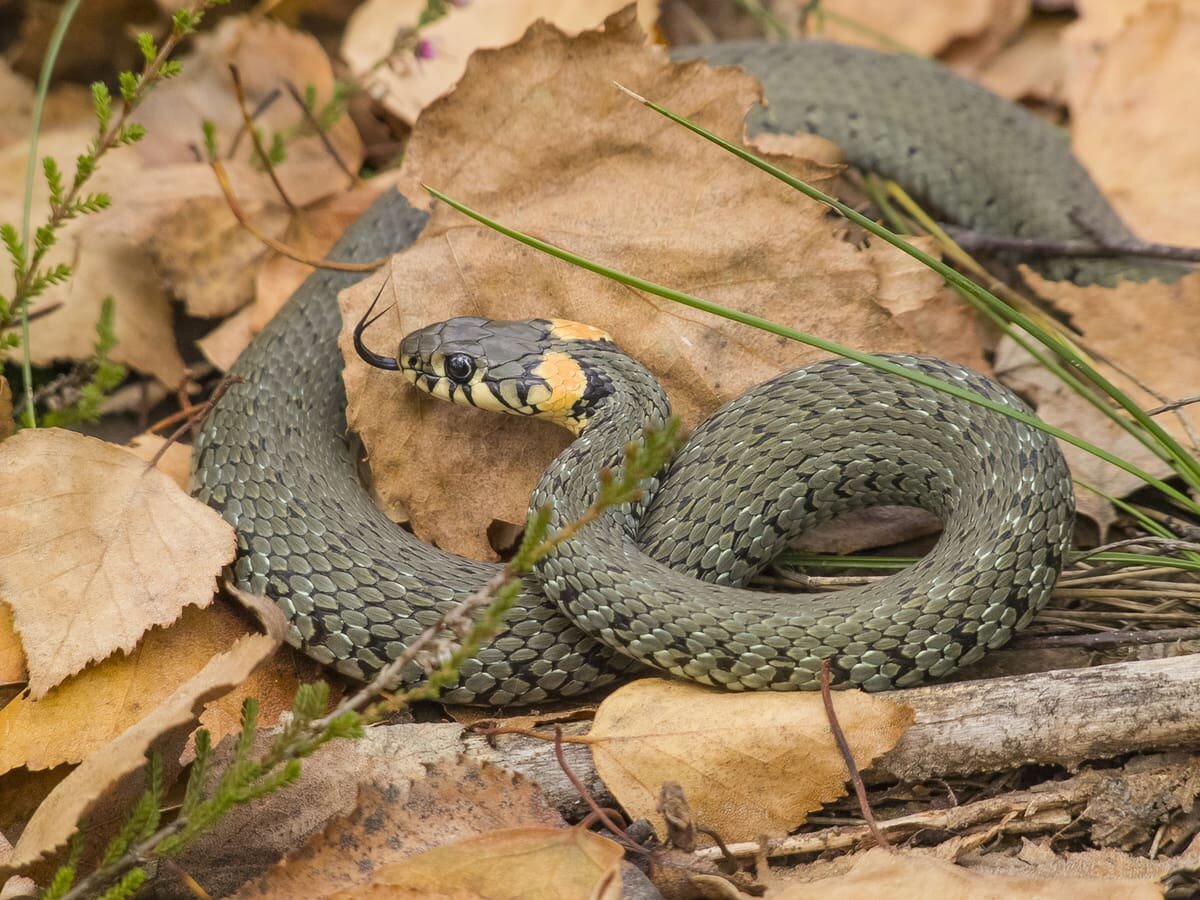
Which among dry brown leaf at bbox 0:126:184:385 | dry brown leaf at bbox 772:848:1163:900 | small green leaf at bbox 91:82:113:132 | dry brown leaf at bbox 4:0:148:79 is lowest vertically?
dry brown leaf at bbox 772:848:1163:900

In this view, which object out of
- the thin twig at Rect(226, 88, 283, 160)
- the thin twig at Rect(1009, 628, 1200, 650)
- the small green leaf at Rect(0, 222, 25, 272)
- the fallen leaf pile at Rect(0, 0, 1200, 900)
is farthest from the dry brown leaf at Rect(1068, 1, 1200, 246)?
the small green leaf at Rect(0, 222, 25, 272)

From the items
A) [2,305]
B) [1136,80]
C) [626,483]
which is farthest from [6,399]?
[1136,80]

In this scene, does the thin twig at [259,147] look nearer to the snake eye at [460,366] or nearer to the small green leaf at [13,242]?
the small green leaf at [13,242]

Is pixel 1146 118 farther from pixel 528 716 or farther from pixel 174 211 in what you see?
pixel 174 211

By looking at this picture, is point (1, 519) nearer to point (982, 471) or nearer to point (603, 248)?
point (603, 248)

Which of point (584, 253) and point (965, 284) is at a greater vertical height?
point (584, 253)

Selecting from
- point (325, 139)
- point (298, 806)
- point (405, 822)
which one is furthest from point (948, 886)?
point (325, 139)

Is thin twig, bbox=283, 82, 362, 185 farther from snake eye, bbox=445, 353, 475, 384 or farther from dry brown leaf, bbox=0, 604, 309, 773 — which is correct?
dry brown leaf, bbox=0, 604, 309, 773
